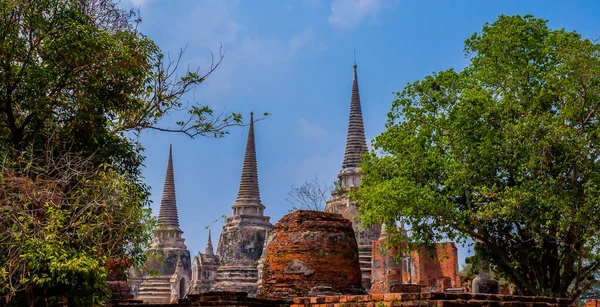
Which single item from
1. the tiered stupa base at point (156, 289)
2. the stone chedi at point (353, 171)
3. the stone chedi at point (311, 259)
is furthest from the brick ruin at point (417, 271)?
the tiered stupa base at point (156, 289)

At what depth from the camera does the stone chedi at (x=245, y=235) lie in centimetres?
4644

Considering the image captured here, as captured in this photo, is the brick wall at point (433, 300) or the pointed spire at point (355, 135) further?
the pointed spire at point (355, 135)

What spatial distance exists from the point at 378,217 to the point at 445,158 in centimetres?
223

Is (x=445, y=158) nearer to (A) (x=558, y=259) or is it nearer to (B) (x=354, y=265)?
(A) (x=558, y=259)

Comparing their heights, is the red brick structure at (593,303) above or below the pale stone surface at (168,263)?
below

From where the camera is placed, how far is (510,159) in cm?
1811

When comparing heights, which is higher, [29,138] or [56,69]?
[56,69]

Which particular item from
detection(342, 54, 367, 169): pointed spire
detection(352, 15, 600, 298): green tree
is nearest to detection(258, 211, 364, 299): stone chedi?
detection(352, 15, 600, 298): green tree

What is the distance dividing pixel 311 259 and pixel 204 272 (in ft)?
120

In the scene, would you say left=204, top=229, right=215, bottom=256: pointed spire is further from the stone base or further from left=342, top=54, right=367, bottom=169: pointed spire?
left=342, top=54, right=367, bottom=169: pointed spire

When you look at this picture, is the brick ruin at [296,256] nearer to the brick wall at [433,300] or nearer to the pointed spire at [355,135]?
the pointed spire at [355,135]

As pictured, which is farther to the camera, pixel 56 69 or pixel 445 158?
pixel 445 158

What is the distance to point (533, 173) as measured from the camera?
58.0 ft

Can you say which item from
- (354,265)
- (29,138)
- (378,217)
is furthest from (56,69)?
(378,217)
